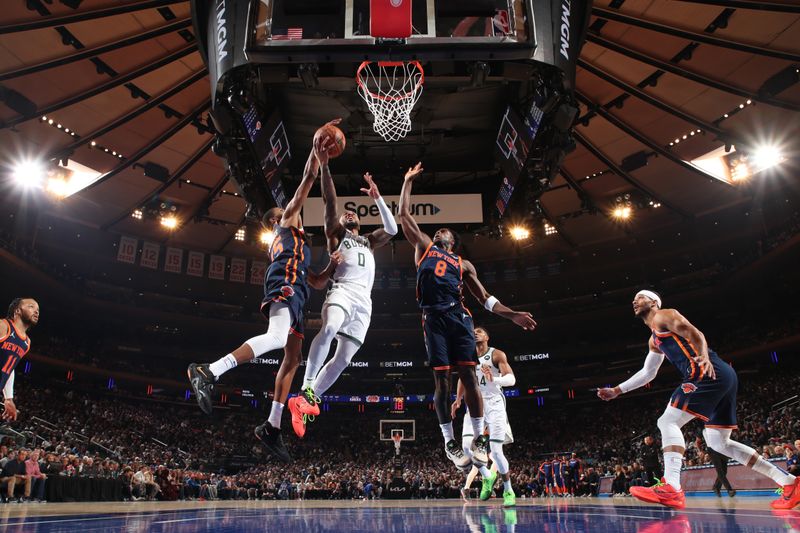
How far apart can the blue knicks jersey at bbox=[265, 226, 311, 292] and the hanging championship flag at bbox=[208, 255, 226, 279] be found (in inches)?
1019

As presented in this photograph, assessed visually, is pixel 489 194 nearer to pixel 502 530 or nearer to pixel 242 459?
pixel 502 530

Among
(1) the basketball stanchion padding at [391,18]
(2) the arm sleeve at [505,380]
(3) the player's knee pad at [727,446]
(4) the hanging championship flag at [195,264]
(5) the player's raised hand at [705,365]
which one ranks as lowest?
(3) the player's knee pad at [727,446]

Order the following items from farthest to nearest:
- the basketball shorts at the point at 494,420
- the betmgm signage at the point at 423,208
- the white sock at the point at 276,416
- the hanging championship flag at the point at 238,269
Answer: the hanging championship flag at the point at 238,269, the betmgm signage at the point at 423,208, the basketball shorts at the point at 494,420, the white sock at the point at 276,416

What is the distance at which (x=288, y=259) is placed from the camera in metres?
5.83

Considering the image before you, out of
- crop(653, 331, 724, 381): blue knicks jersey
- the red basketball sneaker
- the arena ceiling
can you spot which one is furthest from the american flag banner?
the red basketball sneaker

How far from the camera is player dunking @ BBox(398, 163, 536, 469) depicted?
6094mm

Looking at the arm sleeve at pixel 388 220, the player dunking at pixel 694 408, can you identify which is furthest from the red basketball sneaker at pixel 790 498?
the arm sleeve at pixel 388 220

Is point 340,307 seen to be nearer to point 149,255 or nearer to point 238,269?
point 149,255

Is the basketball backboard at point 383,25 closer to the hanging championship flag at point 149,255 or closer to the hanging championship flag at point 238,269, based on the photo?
the hanging championship flag at point 149,255

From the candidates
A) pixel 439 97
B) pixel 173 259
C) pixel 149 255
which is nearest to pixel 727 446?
pixel 439 97

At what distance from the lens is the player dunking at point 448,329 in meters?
6.09

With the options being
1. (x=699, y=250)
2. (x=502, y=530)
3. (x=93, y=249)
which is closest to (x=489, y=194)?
(x=502, y=530)

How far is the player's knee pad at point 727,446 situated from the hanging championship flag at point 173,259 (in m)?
27.6

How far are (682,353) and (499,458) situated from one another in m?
3.07
